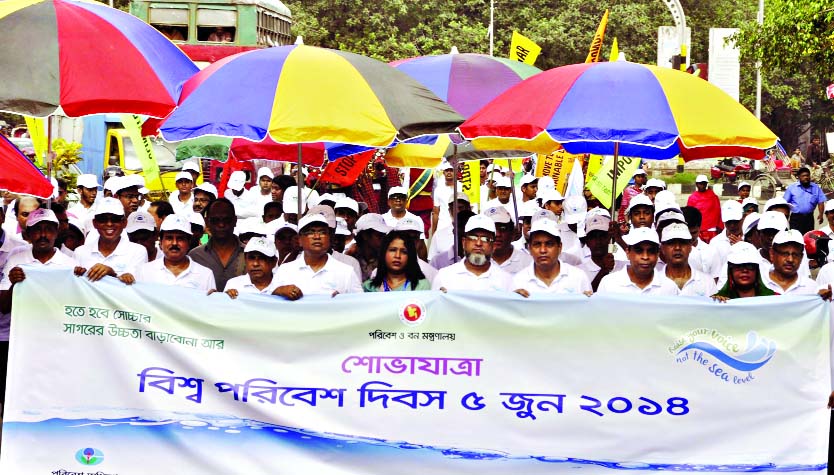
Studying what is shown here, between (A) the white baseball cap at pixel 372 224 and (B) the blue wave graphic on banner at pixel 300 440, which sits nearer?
(B) the blue wave graphic on banner at pixel 300 440

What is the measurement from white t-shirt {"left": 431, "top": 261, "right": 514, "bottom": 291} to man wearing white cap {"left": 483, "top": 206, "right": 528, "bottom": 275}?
1159 millimetres

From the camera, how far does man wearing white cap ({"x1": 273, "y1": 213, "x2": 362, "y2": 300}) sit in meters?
8.28

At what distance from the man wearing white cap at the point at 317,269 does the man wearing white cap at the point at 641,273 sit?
5.20 ft

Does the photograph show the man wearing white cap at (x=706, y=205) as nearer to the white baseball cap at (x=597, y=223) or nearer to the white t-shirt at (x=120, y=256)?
the white baseball cap at (x=597, y=223)

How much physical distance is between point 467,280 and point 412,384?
1199mm

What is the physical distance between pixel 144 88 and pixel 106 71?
0.27 meters

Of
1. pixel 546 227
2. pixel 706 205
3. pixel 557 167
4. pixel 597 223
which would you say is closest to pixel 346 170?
pixel 557 167

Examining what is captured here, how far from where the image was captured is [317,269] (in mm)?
8445

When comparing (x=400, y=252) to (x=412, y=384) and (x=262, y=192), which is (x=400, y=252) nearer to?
(x=412, y=384)

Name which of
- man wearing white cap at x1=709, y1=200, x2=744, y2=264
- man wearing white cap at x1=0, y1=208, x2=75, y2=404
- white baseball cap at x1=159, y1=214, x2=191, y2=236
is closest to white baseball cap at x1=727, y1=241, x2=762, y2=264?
white baseball cap at x1=159, y1=214, x2=191, y2=236

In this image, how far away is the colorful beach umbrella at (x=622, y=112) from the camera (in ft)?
27.5

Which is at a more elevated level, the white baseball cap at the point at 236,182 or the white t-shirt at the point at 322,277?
the white baseball cap at the point at 236,182

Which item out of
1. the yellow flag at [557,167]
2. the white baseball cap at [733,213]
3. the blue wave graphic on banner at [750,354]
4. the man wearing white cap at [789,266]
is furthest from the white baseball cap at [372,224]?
the yellow flag at [557,167]

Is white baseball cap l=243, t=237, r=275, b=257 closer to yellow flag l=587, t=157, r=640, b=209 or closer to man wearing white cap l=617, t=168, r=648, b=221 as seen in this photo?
yellow flag l=587, t=157, r=640, b=209
